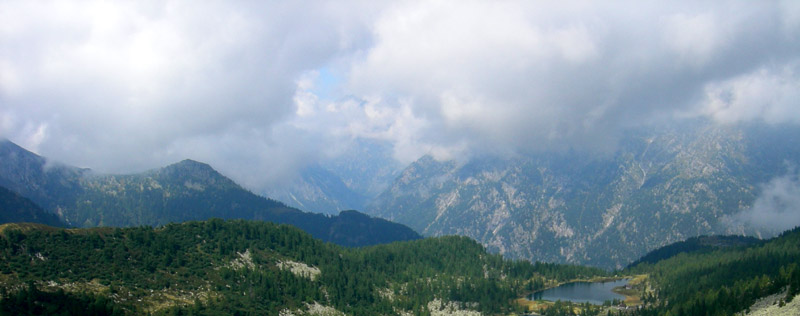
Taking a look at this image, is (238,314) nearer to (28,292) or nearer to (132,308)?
(132,308)

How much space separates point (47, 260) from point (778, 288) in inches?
9108

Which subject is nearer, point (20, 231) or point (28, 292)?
point (28, 292)

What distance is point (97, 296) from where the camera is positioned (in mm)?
169500

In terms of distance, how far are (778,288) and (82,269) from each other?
22159 cm

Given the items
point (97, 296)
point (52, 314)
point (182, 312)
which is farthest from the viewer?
point (182, 312)

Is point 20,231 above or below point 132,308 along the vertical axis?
above

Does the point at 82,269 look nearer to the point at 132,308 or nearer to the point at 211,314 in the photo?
the point at 132,308

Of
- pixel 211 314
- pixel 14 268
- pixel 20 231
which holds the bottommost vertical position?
pixel 211 314

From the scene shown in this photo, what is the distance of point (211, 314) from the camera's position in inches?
7485

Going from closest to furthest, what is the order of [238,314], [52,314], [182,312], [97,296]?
[52,314] < [97,296] < [182,312] < [238,314]

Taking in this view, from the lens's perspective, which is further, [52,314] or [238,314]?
[238,314]

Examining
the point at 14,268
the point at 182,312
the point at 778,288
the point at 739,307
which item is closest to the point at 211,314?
the point at 182,312

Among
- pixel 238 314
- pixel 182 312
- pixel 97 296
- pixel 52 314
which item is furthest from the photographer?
pixel 238 314

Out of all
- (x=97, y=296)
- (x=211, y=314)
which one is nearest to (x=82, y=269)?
(x=97, y=296)
